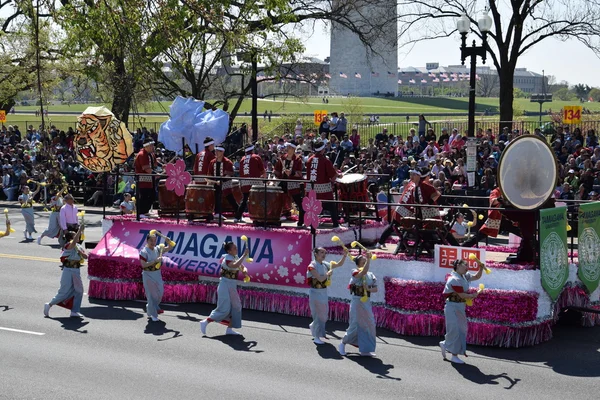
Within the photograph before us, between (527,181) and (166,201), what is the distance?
23.7ft

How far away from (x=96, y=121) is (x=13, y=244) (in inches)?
269

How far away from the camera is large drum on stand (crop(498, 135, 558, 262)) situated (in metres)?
12.7

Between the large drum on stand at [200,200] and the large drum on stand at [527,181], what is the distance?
557cm

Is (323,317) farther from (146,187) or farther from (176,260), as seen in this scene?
(146,187)

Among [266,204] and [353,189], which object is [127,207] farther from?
[353,189]

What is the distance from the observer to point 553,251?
496 inches

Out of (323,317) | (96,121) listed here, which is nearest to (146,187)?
(96,121)

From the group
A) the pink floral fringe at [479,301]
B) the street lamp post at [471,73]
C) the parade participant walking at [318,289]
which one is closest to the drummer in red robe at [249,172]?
the parade participant walking at [318,289]

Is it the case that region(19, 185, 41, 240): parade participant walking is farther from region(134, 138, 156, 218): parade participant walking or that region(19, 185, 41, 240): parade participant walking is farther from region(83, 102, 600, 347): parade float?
region(83, 102, 600, 347): parade float

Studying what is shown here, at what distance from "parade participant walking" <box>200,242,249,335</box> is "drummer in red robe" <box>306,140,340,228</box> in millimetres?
2539

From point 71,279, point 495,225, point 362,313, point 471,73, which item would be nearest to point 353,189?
point 495,225

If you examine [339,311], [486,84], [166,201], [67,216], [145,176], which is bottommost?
[339,311]

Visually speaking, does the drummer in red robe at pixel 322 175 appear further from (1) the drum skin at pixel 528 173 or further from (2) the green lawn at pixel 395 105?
(2) the green lawn at pixel 395 105

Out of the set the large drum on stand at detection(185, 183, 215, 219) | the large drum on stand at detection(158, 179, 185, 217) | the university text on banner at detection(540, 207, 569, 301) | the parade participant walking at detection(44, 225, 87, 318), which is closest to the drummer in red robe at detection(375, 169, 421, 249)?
the university text on banner at detection(540, 207, 569, 301)
